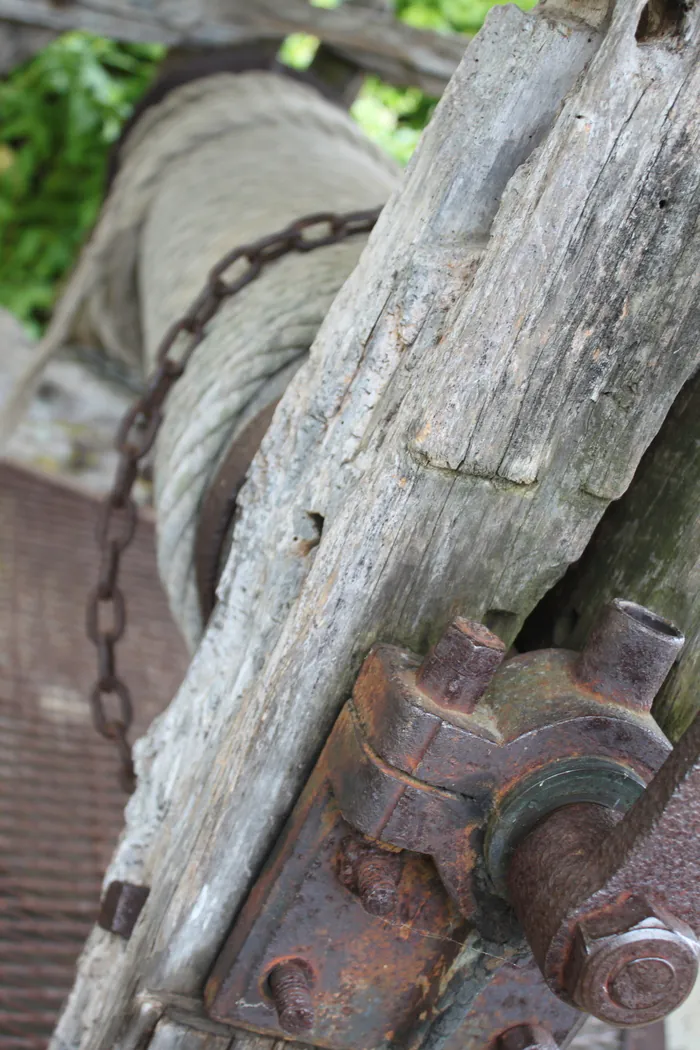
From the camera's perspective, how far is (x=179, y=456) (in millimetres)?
1237

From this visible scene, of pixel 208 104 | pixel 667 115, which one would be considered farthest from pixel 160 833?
pixel 208 104

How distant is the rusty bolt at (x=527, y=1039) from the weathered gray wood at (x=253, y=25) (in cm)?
280

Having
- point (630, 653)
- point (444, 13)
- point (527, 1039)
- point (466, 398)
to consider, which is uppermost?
point (444, 13)

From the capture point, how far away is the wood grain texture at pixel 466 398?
771mm

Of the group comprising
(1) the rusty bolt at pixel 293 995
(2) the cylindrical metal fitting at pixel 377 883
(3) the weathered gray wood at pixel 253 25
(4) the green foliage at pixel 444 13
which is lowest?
(1) the rusty bolt at pixel 293 995

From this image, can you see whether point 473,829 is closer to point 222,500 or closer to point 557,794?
point 557,794

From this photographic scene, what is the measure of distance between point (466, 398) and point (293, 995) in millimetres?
553

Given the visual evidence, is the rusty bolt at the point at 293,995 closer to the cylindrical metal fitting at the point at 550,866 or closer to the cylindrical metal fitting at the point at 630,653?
the cylindrical metal fitting at the point at 550,866

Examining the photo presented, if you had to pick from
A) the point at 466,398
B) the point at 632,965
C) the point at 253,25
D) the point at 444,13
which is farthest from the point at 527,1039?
the point at 444,13

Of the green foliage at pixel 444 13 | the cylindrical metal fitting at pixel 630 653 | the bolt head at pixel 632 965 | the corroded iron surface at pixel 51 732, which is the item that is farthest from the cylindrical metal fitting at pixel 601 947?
the green foliage at pixel 444 13

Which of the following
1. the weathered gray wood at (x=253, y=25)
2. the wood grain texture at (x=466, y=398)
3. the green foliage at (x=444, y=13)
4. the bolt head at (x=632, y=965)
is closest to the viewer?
the bolt head at (x=632, y=965)

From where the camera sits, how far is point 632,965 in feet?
2.13

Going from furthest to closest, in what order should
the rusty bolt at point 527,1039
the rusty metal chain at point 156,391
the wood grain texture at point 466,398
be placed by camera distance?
1. the rusty metal chain at point 156,391
2. the rusty bolt at point 527,1039
3. the wood grain texture at point 466,398

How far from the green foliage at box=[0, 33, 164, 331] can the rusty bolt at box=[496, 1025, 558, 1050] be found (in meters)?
3.93
